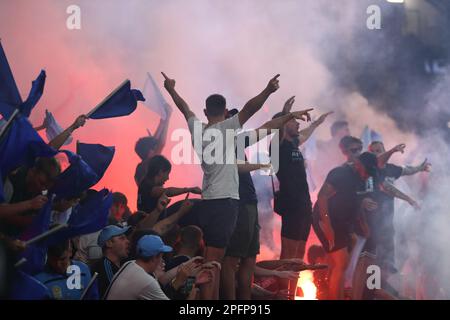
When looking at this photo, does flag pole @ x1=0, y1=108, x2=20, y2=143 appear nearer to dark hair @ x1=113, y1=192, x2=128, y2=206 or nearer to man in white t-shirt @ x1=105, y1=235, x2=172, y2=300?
man in white t-shirt @ x1=105, y1=235, x2=172, y2=300

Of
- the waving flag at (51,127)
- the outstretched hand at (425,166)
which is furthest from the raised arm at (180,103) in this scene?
the outstretched hand at (425,166)

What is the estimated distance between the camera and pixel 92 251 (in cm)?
617

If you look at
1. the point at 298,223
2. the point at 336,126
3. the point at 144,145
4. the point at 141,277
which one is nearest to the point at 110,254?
the point at 141,277

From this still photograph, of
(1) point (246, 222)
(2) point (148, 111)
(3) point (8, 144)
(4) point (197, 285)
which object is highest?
(2) point (148, 111)

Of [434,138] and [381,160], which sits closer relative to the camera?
[381,160]

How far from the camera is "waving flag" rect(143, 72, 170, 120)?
7.45 meters

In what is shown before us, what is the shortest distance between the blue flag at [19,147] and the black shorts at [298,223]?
1999 millimetres

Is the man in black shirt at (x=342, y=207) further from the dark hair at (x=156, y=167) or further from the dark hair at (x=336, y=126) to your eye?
the dark hair at (x=156, y=167)

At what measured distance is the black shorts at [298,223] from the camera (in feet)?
21.6

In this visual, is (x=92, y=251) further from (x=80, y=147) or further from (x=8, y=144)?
(x=8, y=144)

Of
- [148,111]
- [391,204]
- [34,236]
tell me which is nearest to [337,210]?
[391,204]

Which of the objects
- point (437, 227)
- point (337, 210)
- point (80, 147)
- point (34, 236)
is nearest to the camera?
point (34, 236)

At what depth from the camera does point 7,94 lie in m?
5.66

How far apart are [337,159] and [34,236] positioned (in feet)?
12.1
